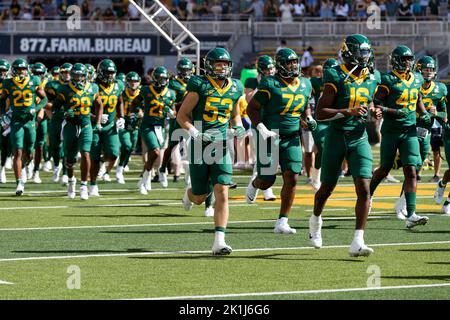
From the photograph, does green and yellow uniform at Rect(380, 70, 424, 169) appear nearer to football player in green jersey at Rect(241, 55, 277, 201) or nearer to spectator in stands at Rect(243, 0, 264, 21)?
football player in green jersey at Rect(241, 55, 277, 201)

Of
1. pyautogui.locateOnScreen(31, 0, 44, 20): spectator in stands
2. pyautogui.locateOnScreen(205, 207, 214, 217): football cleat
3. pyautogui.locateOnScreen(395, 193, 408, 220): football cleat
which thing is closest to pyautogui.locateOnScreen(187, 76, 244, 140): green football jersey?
pyautogui.locateOnScreen(205, 207, 214, 217): football cleat

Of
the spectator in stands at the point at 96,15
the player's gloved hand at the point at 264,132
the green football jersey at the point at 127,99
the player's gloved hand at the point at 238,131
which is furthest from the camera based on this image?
the spectator in stands at the point at 96,15

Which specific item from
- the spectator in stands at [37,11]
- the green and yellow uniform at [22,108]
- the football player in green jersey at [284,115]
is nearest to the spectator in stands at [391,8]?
the spectator in stands at [37,11]

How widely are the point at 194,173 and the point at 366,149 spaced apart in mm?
1572

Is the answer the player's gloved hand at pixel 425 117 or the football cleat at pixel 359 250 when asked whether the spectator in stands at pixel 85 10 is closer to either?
the player's gloved hand at pixel 425 117

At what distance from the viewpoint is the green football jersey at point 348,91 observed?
11.2m

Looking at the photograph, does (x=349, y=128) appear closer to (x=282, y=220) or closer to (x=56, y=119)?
(x=282, y=220)

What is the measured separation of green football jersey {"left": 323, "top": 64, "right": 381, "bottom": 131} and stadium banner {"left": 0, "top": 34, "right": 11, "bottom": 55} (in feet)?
87.9

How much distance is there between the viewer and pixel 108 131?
17.9m

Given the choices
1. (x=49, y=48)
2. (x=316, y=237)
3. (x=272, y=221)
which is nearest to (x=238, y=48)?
(x=49, y=48)

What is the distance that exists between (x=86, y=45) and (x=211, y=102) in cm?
2574

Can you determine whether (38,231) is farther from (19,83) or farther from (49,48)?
(49,48)

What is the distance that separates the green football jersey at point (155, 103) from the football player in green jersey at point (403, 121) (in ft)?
18.1

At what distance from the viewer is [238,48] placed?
3641 centimetres
